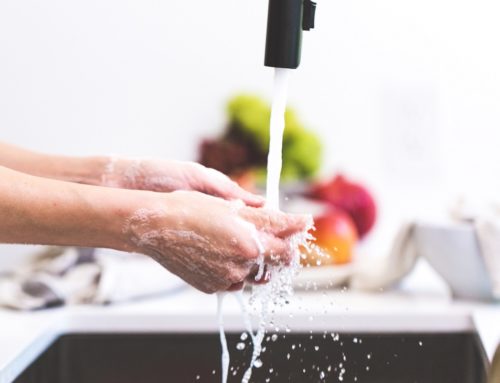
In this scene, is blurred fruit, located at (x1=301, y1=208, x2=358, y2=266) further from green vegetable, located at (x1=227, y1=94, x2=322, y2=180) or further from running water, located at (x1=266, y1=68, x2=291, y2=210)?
running water, located at (x1=266, y1=68, x2=291, y2=210)

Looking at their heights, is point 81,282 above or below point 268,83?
below

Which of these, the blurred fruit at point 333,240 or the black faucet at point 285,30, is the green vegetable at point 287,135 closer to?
the blurred fruit at point 333,240

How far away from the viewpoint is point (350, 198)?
5.26ft

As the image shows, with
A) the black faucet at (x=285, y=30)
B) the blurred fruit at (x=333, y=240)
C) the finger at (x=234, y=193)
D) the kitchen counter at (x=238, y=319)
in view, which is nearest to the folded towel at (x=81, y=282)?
the kitchen counter at (x=238, y=319)

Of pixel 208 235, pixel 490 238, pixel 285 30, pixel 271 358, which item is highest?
pixel 285 30

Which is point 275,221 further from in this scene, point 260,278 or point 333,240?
point 333,240

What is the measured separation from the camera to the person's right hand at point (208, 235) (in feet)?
2.47

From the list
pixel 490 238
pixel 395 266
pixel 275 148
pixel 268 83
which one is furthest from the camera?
pixel 268 83

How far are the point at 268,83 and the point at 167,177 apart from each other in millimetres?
809

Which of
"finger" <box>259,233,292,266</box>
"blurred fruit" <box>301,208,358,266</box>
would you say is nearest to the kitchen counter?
"blurred fruit" <box>301,208,358,266</box>

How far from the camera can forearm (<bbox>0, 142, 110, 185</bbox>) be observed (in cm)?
104

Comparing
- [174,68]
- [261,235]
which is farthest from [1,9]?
[261,235]

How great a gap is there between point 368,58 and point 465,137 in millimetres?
266

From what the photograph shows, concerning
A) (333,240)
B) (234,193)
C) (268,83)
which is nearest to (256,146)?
(268,83)
